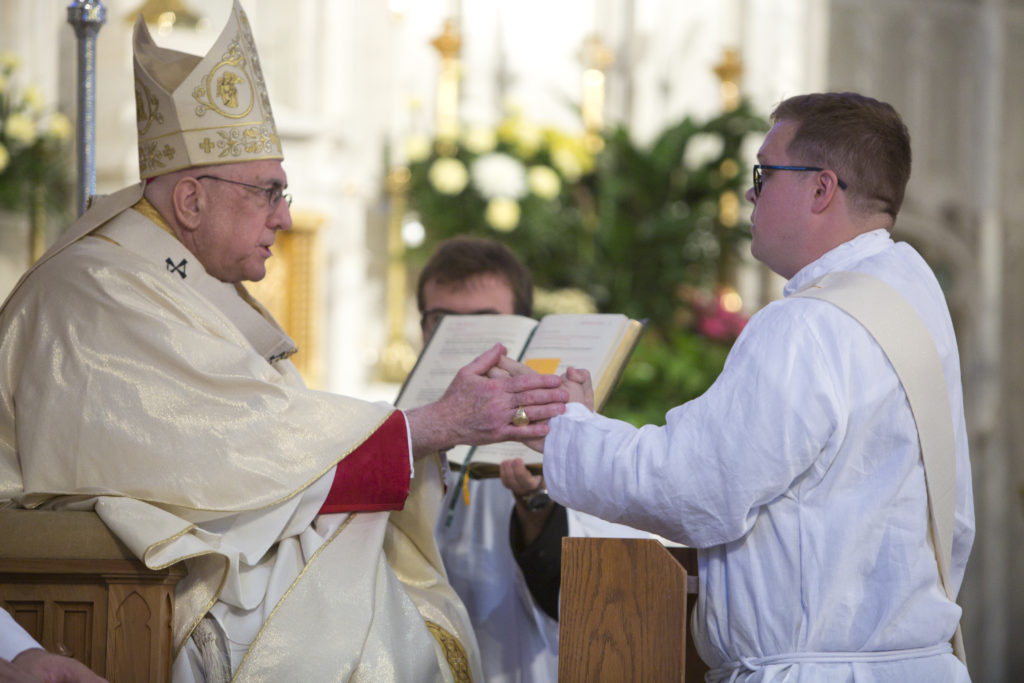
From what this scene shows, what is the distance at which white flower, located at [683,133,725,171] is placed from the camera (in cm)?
711

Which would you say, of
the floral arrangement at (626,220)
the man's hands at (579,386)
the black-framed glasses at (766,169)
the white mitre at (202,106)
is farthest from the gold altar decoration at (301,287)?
the black-framed glasses at (766,169)

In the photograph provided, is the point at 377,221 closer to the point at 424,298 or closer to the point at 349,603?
the point at 424,298

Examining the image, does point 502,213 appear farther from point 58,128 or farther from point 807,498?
point 807,498

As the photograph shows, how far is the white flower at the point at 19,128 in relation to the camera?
5.57 m

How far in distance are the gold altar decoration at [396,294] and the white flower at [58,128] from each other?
1.74m

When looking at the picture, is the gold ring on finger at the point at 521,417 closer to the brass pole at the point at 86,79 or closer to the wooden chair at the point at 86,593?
the wooden chair at the point at 86,593

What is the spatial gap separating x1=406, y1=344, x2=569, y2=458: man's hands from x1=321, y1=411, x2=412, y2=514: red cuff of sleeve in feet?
0.18

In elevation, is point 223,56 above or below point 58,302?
above

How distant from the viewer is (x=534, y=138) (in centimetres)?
663

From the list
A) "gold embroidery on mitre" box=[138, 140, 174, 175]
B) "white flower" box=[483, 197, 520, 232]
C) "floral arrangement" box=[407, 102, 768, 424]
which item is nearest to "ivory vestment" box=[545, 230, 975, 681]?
"gold embroidery on mitre" box=[138, 140, 174, 175]

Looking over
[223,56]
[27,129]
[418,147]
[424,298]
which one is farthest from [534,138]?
[223,56]

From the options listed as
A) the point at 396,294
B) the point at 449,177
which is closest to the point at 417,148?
the point at 449,177

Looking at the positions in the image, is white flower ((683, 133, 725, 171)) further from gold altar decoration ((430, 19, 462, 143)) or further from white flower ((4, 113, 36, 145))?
white flower ((4, 113, 36, 145))

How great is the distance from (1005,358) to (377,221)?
5065 millimetres
